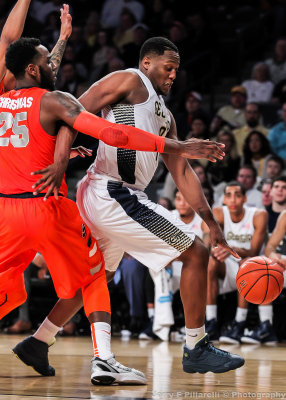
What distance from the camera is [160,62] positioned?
426 centimetres

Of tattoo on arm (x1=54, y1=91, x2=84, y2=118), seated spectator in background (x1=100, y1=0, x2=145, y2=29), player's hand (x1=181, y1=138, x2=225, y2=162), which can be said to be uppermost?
seated spectator in background (x1=100, y1=0, x2=145, y2=29)

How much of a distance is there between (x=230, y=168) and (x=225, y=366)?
4.97 metres

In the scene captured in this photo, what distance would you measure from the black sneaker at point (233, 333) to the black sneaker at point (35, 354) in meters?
2.95

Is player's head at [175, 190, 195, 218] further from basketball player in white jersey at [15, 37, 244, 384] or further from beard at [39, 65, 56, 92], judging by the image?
beard at [39, 65, 56, 92]

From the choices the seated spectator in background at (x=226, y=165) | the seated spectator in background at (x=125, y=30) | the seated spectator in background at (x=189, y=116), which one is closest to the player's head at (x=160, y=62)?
the seated spectator in background at (x=226, y=165)

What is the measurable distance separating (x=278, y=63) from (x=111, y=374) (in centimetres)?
801

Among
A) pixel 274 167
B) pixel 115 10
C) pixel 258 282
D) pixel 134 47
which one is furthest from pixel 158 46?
pixel 115 10

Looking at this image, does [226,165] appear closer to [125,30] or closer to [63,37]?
[63,37]

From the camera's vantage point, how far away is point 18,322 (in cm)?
763

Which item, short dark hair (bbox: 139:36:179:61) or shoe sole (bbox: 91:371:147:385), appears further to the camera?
short dark hair (bbox: 139:36:179:61)

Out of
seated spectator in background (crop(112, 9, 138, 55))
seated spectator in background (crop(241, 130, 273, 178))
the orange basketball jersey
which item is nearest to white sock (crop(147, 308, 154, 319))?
seated spectator in background (crop(241, 130, 273, 178))

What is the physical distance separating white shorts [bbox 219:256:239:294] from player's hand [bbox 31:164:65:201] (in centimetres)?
382

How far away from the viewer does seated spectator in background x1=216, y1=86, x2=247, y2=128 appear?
9984 millimetres

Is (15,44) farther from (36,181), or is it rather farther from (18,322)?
(18,322)
